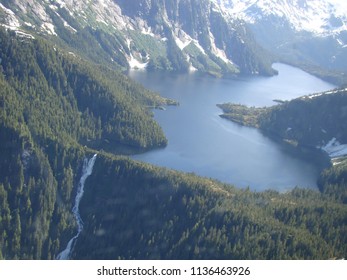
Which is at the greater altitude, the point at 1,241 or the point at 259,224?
the point at 259,224

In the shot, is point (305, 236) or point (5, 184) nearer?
point (305, 236)

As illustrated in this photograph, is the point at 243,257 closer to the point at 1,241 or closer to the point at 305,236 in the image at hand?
the point at 305,236

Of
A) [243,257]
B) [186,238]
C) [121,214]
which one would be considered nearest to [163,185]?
[121,214]

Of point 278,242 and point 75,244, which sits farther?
point 75,244

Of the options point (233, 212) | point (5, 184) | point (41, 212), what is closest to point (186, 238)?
point (233, 212)

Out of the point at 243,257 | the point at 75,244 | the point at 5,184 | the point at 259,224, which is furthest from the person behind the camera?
the point at 5,184

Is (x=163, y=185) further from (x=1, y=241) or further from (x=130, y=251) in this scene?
(x=1, y=241)

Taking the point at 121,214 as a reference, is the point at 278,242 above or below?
above

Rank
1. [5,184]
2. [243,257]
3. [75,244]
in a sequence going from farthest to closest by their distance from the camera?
[5,184]
[75,244]
[243,257]

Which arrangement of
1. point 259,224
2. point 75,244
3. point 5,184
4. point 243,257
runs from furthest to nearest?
point 5,184, point 75,244, point 259,224, point 243,257
